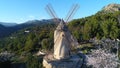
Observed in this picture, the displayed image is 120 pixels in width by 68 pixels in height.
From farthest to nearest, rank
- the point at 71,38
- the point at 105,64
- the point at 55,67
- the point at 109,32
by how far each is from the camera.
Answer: the point at 109,32, the point at 71,38, the point at 55,67, the point at 105,64

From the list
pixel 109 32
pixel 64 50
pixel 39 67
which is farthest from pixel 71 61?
pixel 109 32

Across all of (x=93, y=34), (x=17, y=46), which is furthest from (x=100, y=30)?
(x=17, y=46)

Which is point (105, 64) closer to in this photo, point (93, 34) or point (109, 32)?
point (109, 32)

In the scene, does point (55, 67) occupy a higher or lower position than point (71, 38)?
lower

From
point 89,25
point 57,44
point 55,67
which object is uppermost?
point 89,25

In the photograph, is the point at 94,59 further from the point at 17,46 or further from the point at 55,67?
the point at 17,46

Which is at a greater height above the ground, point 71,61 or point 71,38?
point 71,38

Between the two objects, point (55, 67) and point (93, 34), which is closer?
point (55, 67)

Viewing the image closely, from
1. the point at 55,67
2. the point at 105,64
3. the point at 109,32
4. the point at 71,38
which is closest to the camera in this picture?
the point at 105,64

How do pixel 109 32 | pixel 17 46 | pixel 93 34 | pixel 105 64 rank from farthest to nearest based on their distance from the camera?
pixel 17 46 < pixel 93 34 < pixel 109 32 < pixel 105 64
